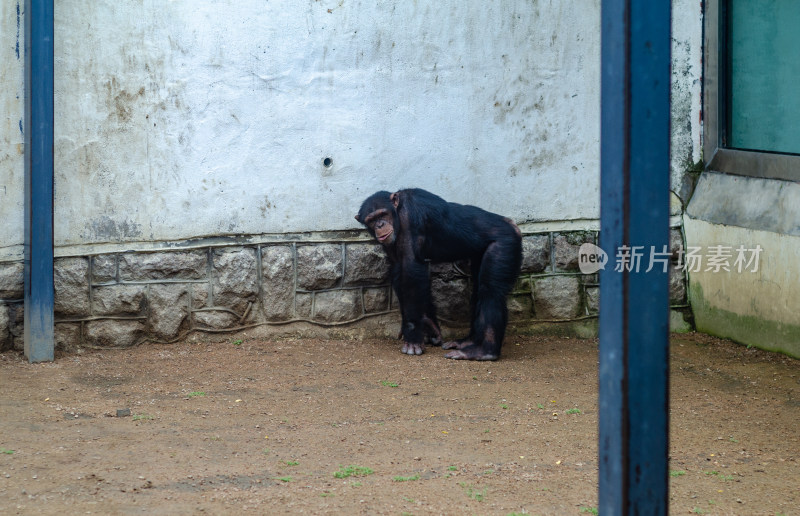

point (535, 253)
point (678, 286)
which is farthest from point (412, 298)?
point (678, 286)

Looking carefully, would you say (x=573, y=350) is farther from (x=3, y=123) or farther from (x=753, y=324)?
(x=3, y=123)

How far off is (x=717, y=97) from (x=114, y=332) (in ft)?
15.1

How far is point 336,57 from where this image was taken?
20.7 ft

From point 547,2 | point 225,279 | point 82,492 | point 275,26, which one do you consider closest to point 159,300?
point 225,279

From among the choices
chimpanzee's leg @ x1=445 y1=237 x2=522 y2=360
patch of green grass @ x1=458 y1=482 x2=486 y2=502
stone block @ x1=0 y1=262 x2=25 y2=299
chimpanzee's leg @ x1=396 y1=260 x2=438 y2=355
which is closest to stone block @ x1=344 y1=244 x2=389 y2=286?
chimpanzee's leg @ x1=396 y1=260 x2=438 y2=355

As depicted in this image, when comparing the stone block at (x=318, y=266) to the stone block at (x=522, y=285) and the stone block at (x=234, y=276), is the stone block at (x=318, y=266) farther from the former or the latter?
the stone block at (x=522, y=285)

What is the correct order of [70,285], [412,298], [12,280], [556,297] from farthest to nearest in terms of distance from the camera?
[556,297]
[412,298]
[70,285]
[12,280]

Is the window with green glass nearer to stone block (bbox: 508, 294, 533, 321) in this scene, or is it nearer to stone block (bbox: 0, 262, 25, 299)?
stone block (bbox: 508, 294, 533, 321)

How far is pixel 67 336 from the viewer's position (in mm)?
6047

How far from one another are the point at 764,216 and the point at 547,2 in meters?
2.14

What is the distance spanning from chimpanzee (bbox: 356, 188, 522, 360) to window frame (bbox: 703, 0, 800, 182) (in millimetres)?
1707

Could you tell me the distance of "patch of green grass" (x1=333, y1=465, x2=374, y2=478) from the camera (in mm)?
3956

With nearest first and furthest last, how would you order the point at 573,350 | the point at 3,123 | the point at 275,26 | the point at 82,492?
the point at 82,492
the point at 3,123
the point at 275,26
the point at 573,350

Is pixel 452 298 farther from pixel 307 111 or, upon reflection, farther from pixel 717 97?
pixel 717 97
